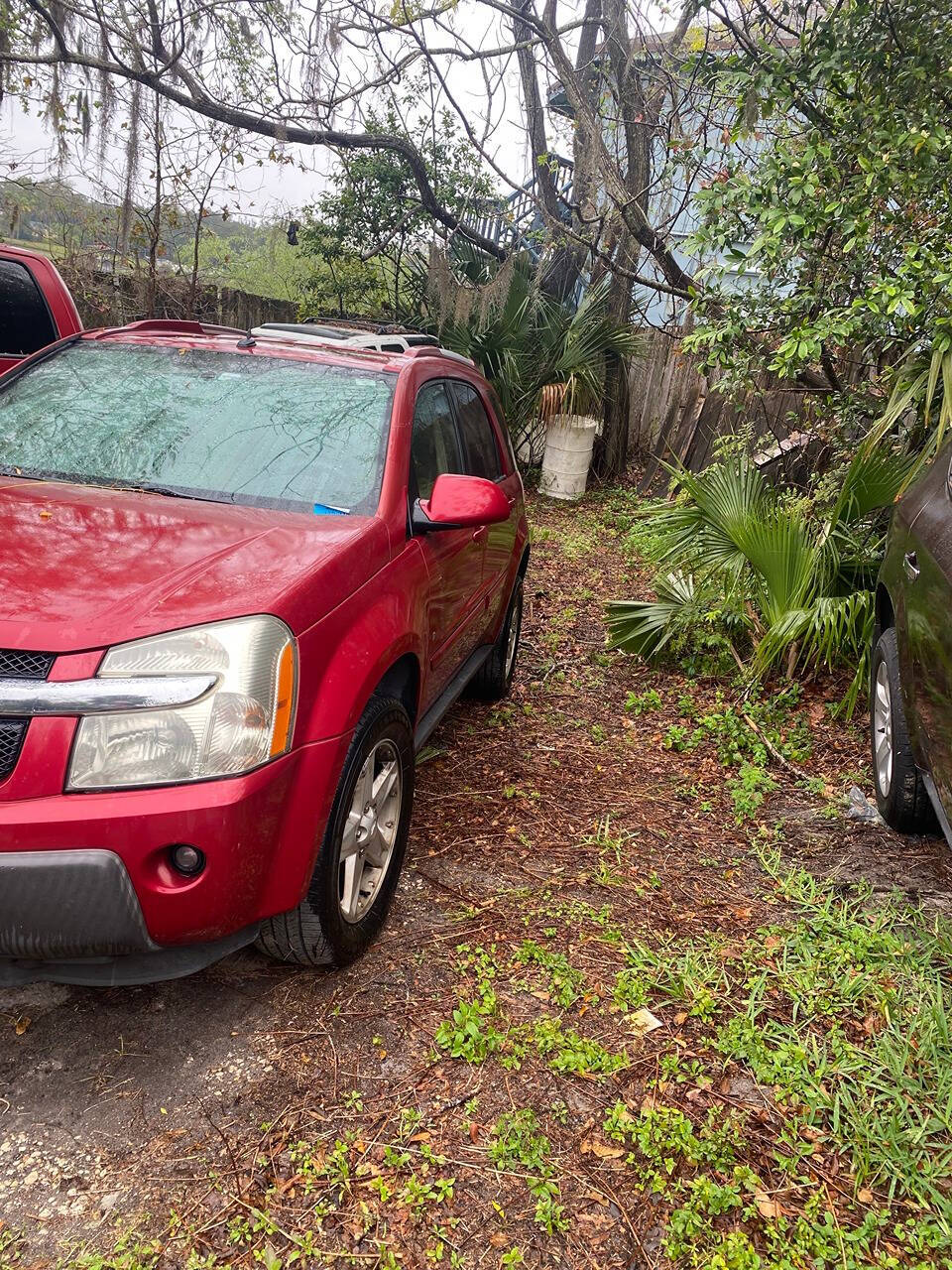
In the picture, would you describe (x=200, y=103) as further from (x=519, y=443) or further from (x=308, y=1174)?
(x=308, y=1174)

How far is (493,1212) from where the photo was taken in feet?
6.68

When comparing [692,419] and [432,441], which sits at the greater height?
[692,419]

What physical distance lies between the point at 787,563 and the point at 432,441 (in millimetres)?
2255

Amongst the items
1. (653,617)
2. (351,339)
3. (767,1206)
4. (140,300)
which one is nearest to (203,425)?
(351,339)

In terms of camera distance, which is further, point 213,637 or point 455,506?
point 455,506

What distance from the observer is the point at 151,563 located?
2.28 m

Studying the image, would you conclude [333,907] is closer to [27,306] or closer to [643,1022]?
[643,1022]

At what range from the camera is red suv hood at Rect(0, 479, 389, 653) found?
2.03 m

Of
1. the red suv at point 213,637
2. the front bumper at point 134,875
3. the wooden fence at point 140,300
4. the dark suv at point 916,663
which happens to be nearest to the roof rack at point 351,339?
the red suv at point 213,637

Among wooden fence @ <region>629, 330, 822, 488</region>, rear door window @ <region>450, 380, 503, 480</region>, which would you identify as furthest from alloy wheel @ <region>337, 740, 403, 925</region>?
wooden fence @ <region>629, 330, 822, 488</region>

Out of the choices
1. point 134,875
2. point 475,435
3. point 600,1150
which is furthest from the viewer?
point 475,435

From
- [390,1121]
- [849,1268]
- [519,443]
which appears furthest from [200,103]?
[849,1268]

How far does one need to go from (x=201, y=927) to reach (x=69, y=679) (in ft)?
2.03

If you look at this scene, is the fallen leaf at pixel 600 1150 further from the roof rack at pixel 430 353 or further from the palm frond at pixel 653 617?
the palm frond at pixel 653 617
